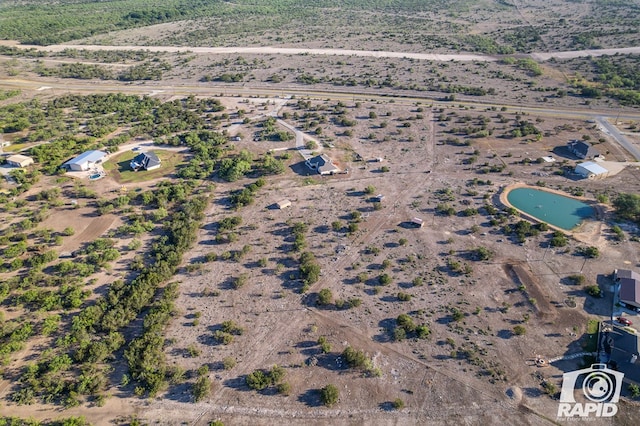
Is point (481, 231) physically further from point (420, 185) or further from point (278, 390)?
point (278, 390)

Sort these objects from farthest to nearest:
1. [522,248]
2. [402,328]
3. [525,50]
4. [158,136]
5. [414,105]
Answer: [525,50] < [414,105] < [158,136] < [522,248] < [402,328]

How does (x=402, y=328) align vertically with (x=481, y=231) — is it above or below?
below

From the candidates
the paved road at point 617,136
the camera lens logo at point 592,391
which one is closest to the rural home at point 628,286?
the camera lens logo at point 592,391

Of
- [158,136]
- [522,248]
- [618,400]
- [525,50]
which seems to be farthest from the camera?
[525,50]

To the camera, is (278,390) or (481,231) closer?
(278,390)

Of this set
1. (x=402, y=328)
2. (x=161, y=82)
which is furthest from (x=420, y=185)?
(x=161, y=82)

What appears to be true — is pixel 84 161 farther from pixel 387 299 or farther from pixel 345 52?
pixel 345 52
